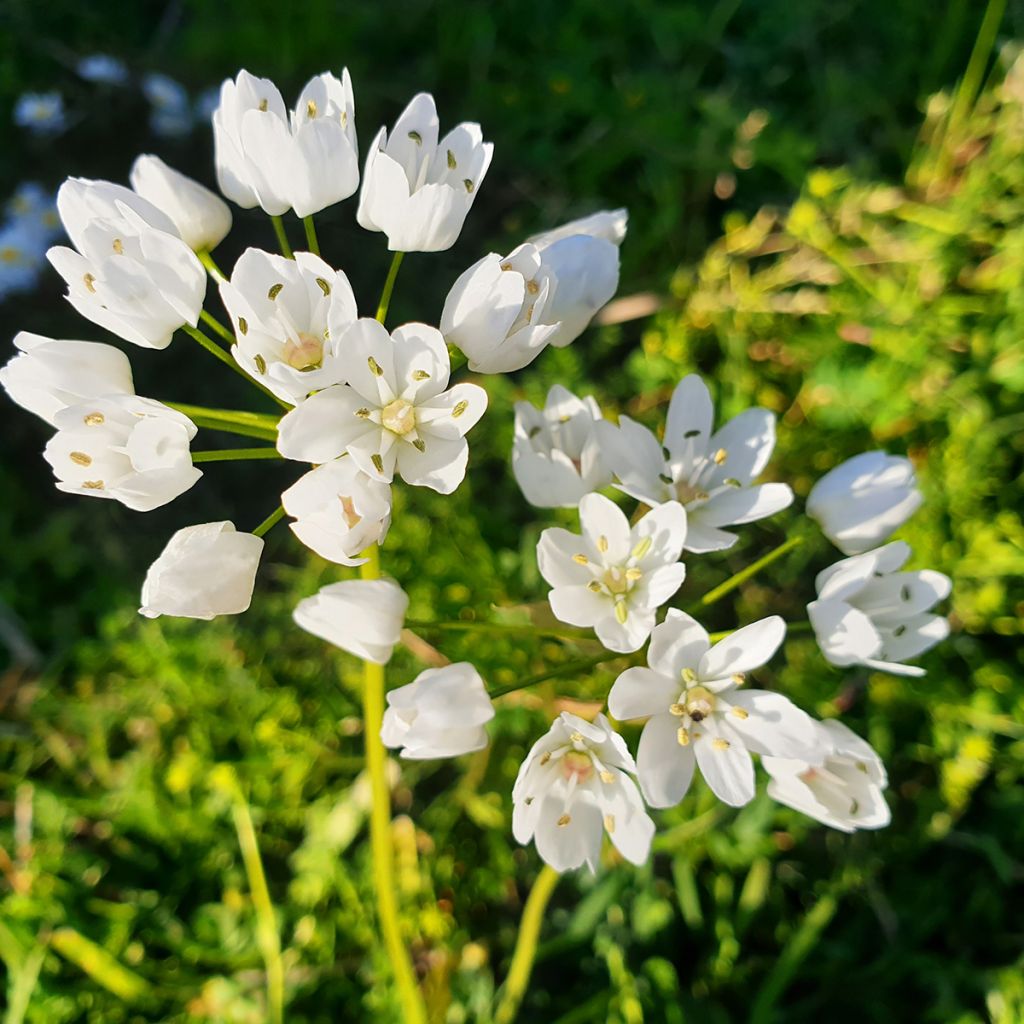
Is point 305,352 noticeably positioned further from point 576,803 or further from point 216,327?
point 576,803

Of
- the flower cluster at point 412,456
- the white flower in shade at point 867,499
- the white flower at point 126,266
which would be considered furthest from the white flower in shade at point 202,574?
the white flower in shade at point 867,499

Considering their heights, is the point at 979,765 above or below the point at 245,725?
above

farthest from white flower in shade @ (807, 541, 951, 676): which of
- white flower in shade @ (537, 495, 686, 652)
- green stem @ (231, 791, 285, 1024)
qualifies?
green stem @ (231, 791, 285, 1024)

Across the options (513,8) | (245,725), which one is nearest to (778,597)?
(245,725)

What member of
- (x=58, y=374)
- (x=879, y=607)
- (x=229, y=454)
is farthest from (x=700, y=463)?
(x=58, y=374)

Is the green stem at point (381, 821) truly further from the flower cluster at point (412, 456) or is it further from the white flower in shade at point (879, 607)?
the white flower in shade at point (879, 607)

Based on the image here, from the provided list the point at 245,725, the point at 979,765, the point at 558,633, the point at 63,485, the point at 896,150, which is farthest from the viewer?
the point at 896,150

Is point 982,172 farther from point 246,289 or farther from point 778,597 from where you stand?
point 246,289
